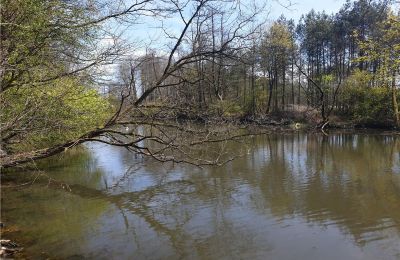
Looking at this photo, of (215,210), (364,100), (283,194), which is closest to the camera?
(215,210)

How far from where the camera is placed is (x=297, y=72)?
46.5 metres

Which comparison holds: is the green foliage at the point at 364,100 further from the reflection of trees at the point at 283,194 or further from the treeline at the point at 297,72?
the reflection of trees at the point at 283,194

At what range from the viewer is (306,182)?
545 inches

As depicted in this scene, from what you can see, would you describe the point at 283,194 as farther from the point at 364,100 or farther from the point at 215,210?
the point at 364,100

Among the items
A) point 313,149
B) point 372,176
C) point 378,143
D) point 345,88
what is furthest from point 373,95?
point 372,176

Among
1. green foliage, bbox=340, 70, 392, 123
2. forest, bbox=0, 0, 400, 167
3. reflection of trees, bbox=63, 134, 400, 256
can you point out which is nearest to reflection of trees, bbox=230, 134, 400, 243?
reflection of trees, bbox=63, 134, 400, 256

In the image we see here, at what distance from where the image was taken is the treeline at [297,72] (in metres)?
9.09

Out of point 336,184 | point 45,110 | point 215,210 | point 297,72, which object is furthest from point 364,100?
point 45,110

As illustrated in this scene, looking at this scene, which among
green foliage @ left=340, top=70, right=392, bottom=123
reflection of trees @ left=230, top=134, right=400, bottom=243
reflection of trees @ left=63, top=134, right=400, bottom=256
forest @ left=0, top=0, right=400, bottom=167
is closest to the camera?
forest @ left=0, top=0, right=400, bottom=167

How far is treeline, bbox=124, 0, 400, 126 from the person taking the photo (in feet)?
29.8

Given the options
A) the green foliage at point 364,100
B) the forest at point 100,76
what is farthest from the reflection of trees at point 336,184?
the green foliage at point 364,100

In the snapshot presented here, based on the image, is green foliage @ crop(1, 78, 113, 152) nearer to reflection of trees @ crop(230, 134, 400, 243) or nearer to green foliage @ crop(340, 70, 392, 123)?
reflection of trees @ crop(230, 134, 400, 243)

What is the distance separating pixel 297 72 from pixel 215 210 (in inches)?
1490

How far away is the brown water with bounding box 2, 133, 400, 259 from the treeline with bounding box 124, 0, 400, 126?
264 cm
